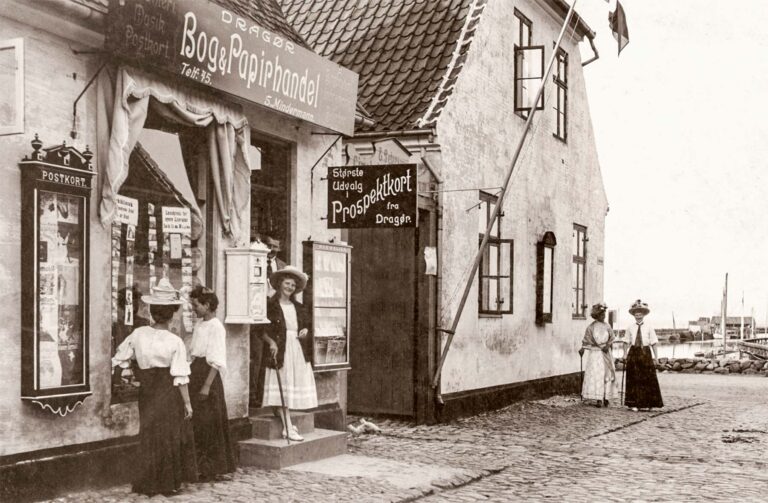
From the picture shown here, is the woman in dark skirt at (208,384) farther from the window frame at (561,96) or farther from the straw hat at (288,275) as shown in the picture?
the window frame at (561,96)

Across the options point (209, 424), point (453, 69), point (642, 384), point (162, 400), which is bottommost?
point (642, 384)

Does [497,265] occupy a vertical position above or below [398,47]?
below

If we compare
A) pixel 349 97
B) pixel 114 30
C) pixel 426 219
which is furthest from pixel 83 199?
pixel 426 219

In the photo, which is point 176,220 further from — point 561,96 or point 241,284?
point 561,96

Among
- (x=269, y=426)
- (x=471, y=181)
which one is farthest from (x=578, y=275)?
(x=269, y=426)

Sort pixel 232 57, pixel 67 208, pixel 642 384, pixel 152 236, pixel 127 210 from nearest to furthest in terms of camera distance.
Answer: pixel 67 208 → pixel 127 210 → pixel 152 236 → pixel 232 57 → pixel 642 384

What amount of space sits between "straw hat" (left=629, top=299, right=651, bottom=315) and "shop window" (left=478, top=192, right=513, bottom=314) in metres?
2.48

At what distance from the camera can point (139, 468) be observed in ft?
23.7

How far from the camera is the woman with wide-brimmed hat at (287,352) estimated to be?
29.2 ft

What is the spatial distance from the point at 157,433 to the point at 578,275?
12922 millimetres

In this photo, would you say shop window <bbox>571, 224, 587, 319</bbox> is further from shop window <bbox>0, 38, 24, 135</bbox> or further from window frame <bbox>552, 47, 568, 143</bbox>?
shop window <bbox>0, 38, 24, 135</bbox>

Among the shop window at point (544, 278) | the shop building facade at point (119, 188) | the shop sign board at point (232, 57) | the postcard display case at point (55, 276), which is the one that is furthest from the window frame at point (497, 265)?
the postcard display case at point (55, 276)

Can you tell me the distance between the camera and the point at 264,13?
10.6m

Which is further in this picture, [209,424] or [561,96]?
[561,96]
